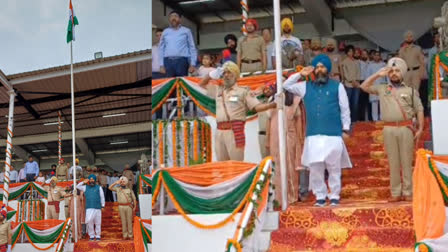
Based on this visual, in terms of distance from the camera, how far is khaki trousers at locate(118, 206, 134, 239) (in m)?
13.9

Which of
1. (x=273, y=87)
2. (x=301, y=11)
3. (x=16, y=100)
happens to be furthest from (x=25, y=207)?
(x=273, y=87)

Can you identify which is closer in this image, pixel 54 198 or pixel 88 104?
pixel 54 198

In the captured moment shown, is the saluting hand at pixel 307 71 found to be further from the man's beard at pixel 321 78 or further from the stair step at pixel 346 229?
the stair step at pixel 346 229

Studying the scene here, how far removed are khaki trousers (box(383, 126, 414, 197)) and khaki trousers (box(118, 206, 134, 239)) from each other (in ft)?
28.0

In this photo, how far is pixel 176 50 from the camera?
286 inches

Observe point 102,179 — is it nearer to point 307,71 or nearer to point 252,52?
point 252,52

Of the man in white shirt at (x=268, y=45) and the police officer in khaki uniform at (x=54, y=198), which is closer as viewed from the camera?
the man in white shirt at (x=268, y=45)

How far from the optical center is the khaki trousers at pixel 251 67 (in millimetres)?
7549

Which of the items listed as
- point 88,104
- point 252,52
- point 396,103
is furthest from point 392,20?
point 88,104

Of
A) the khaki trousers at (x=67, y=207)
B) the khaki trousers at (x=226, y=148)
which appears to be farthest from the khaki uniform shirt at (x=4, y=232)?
the khaki trousers at (x=226, y=148)

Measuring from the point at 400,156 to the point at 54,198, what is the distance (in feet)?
38.7

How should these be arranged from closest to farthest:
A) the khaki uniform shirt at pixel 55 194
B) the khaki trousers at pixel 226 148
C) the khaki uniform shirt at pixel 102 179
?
the khaki trousers at pixel 226 148 → the khaki uniform shirt at pixel 55 194 → the khaki uniform shirt at pixel 102 179

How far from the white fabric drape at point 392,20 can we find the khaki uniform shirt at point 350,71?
0.46 m

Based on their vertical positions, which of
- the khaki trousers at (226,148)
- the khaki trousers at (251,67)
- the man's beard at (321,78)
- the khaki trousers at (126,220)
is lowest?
the khaki trousers at (126,220)
